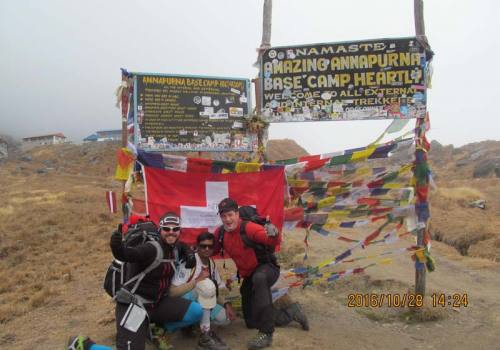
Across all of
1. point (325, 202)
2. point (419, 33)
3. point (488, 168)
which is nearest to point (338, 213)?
point (325, 202)

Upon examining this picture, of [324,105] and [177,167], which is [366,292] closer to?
[324,105]

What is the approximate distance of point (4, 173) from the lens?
47719mm

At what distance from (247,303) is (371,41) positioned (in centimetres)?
457

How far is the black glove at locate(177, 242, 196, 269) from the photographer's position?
5187 millimetres

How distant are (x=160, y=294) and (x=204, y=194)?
6.42 ft

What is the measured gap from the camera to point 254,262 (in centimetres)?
547

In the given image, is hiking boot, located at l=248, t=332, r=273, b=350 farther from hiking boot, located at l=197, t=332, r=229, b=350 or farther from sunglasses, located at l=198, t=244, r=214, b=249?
sunglasses, located at l=198, t=244, r=214, b=249

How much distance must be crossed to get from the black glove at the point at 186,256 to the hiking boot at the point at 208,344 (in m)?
0.81

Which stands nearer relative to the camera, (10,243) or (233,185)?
(233,185)

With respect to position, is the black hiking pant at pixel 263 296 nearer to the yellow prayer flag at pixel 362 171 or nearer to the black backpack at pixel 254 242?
the black backpack at pixel 254 242

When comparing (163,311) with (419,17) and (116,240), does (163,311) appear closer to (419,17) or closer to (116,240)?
(116,240)

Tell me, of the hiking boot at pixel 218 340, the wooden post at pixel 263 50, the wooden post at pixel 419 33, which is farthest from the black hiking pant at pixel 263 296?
the wooden post at pixel 419 33

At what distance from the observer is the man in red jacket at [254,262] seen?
508 cm

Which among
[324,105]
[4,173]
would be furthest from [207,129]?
[4,173]
